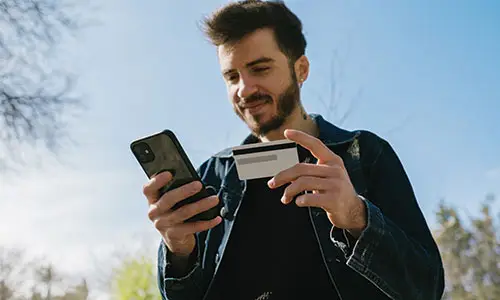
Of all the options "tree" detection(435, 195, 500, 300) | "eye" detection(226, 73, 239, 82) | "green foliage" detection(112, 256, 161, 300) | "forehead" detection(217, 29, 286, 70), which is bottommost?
"tree" detection(435, 195, 500, 300)

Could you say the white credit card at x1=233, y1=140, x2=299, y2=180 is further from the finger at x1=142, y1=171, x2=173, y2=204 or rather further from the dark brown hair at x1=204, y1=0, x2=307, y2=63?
the dark brown hair at x1=204, y1=0, x2=307, y2=63

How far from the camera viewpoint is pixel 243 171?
1182 mm

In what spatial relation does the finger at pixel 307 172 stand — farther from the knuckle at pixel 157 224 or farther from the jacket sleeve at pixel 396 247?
the knuckle at pixel 157 224

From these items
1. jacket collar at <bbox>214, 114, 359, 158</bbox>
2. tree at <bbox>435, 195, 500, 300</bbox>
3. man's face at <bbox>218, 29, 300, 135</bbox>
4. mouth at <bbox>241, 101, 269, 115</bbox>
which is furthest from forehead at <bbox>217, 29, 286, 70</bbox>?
tree at <bbox>435, 195, 500, 300</bbox>

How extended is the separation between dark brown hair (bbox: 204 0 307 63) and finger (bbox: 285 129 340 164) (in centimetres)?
53

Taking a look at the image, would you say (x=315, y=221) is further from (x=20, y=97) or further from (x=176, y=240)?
(x=20, y=97)

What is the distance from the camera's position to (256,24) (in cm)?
154

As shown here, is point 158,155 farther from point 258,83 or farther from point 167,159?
point 258,83

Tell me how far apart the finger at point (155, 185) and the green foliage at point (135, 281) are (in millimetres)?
9015

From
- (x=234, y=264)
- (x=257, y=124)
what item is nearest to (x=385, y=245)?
(x=234, y=264)

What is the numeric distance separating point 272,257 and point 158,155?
0.36 meters

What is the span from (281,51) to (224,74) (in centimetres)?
18

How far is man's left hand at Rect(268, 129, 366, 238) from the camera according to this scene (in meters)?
0.99

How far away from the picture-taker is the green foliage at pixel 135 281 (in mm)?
10039
